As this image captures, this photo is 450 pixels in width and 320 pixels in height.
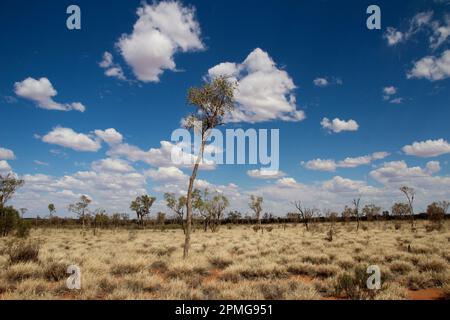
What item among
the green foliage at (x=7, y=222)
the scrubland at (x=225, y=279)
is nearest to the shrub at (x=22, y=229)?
the green foliage at (x=7, y=222)

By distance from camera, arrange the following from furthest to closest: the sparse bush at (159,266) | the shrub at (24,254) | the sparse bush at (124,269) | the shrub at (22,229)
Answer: the shrub at (22,229)
the sparse bush at (159,266)
the shrub at (24,254)
the sparse bush at (124,269)

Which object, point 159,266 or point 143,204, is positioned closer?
point 159,266

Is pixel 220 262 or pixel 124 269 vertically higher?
pixel 124 269

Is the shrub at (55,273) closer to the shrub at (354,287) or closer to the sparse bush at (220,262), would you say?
the sparse bush at (220,262)

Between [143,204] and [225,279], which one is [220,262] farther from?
[143,204]

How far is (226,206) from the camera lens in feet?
204

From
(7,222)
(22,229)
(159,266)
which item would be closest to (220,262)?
(159,266)

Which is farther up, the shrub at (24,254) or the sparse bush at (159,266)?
the shrub at (24,254)

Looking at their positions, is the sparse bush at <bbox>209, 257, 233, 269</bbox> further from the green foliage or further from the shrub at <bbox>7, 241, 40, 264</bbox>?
the green foliage

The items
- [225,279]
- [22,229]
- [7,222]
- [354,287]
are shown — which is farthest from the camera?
[7,222]

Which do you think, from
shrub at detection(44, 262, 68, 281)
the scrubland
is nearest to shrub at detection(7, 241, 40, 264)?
the scrubland

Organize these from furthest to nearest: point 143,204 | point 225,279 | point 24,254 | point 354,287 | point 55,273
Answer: point 143,204 → point 24,254 → point 225,279 → point 55,273 → point 354,287

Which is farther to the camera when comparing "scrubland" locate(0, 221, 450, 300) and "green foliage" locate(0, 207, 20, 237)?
"green foliage" locate(0, 207, 20, 237)
